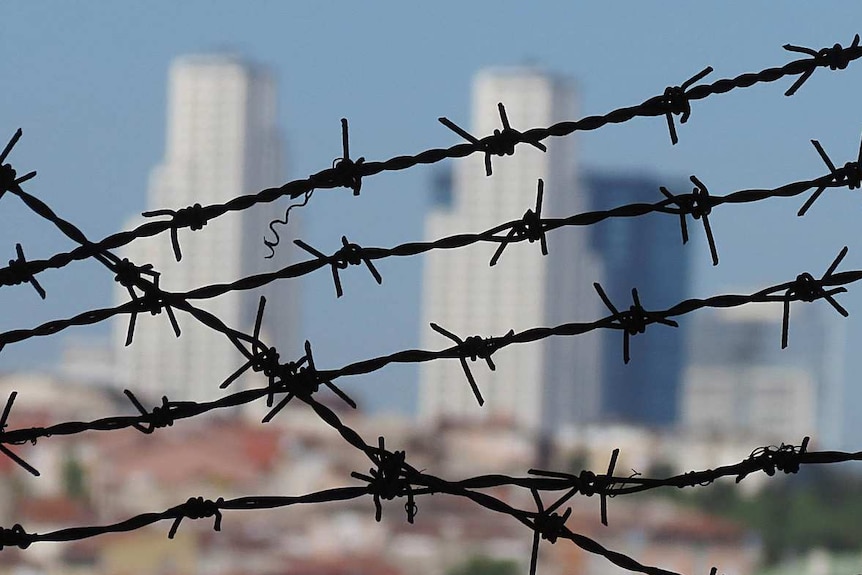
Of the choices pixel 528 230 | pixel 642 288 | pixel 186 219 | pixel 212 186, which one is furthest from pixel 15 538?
pixel 642 288

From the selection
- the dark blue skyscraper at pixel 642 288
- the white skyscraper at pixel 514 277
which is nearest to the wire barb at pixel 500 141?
the white skyscraper at pixel 514 277

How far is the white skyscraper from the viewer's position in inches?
1623

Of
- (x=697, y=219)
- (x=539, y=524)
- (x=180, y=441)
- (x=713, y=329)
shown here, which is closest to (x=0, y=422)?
(x=539, y=524)

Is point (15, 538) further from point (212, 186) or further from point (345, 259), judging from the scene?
point (212, 186)

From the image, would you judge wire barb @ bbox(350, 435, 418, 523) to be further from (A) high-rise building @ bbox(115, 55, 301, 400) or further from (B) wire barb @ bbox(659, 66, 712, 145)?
(A) high-rise building @ bbox(115, 55, 301, 400)

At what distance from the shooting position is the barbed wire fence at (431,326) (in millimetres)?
799

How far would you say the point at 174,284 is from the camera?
42.9 m

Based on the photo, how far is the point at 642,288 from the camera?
162 feet

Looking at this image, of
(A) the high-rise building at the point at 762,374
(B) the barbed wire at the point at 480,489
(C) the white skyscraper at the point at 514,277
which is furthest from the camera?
(A) the high-rise building at the point at 762,374

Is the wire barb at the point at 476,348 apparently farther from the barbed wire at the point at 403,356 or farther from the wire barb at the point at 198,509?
the wire barb at the point at 198,509

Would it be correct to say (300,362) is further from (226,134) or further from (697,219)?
(226,134)

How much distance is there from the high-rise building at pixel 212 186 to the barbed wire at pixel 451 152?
40.1 meters

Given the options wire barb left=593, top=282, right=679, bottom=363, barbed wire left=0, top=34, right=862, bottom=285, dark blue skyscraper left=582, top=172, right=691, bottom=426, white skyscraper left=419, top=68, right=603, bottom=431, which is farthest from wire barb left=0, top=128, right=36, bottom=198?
dark blue skyscraper left=582, top=172, right=691, bottom=426

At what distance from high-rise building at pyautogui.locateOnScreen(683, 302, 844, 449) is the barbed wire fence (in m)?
46.2
